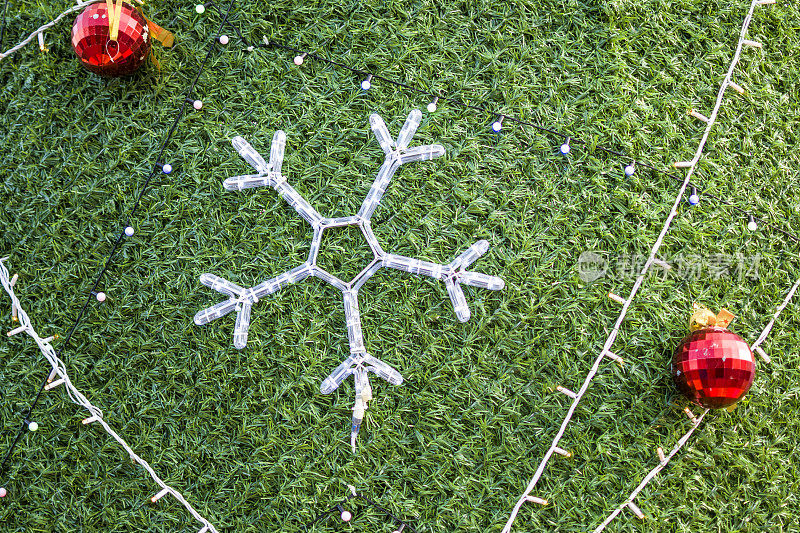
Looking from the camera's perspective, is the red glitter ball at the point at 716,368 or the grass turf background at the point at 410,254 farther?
the grass turf background at the point at 410,254

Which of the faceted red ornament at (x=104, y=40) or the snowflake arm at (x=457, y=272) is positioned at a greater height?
the faceted red ornament at (x=104, y=40)

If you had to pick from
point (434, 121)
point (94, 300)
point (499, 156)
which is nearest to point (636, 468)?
point (499, 156)

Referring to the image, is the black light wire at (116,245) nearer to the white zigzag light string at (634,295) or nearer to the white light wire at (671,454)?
the white zigzag light string at (634,295)

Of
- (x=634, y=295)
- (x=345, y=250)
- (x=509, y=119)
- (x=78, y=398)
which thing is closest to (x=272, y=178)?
(x=345, y=250)

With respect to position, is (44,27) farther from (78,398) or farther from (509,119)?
(509,119)

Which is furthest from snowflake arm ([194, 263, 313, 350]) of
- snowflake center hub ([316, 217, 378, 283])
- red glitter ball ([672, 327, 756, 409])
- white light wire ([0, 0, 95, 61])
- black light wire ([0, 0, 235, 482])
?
red glitter ball ([672, 327, 756, 409])

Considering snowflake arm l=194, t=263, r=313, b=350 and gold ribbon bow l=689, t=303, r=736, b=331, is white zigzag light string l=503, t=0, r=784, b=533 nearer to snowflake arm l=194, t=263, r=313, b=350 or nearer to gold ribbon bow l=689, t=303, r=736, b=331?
gold ribbon bow l=689, t=303, r=736, b=331

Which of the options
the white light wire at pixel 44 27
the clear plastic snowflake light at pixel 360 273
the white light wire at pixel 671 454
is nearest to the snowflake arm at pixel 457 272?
the clear plastic snowflake light at pixel 360 273
